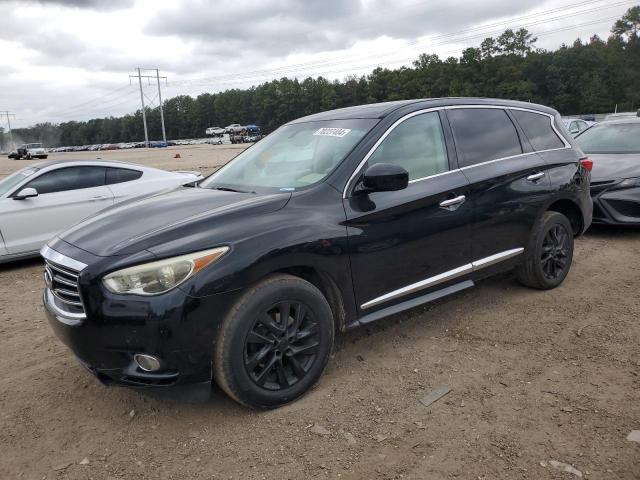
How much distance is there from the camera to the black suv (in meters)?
2.68

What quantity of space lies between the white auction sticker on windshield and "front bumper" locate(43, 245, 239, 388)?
1.56 meters

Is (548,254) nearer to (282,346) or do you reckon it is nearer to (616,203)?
(616,203)

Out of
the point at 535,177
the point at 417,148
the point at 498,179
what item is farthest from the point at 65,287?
the point at 535,177

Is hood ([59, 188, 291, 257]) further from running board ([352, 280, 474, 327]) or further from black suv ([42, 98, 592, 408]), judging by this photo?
running board ([352, 280, 474, 327])

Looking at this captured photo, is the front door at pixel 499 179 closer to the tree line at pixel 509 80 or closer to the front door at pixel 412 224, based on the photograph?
the front door at pixel 412 224

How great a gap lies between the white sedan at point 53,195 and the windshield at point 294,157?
2375 millimetres

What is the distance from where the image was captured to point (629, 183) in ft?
21.6

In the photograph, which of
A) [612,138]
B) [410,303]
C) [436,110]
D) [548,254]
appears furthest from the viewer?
[612,138]

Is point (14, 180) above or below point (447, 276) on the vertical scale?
above

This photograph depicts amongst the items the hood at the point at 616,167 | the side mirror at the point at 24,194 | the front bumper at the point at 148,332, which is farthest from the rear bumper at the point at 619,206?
the side mirror at the point at 24,194

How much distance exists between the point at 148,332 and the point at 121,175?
5533 mm

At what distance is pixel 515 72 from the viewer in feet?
273

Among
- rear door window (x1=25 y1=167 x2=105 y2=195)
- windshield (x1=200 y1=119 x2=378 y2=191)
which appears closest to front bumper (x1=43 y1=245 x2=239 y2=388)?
windshield (x1=200 y1=119 x2=378 y2=191)

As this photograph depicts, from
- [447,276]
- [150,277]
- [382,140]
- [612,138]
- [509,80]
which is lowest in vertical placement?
[447,276]
